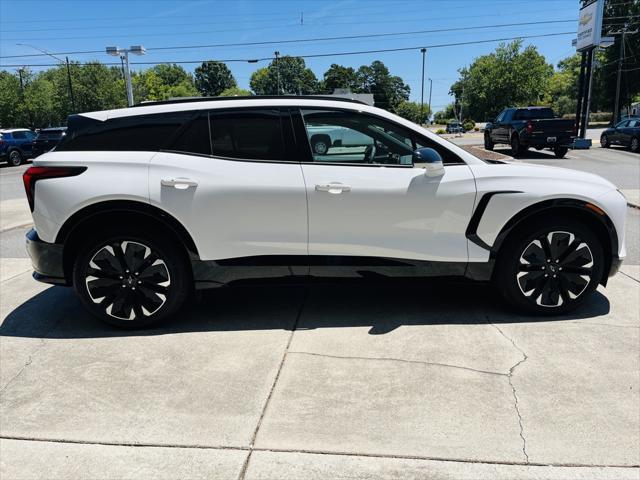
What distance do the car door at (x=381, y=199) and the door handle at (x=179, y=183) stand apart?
83 cm

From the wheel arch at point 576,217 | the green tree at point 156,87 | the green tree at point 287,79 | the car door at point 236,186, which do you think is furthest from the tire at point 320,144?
the green tree at point 287,79

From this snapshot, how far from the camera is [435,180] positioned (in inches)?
147

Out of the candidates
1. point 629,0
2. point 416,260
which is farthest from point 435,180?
point 629,0

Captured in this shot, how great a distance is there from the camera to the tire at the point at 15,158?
23520mm

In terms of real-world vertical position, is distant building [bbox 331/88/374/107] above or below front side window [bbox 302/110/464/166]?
above

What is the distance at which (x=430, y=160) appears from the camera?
361 cm

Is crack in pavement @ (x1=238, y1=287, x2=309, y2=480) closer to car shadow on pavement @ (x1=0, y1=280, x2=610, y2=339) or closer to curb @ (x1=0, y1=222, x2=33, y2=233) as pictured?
car shadow on pavement @ (x1=0, y1=280, x2=610, y2=339)

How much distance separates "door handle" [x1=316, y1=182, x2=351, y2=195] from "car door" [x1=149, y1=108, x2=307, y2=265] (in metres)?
0.14

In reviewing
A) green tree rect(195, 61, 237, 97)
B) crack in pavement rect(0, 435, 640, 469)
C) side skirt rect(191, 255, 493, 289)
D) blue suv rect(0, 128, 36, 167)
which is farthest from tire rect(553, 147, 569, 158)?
green tree rect(195, 61, 237, 97)

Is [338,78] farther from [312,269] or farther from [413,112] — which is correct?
[312,269]

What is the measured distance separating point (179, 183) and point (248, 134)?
2.09 ft

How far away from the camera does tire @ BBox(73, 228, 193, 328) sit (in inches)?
149

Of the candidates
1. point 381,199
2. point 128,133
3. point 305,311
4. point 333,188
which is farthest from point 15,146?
point 381,199

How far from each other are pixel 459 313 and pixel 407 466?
2004 millimetres
